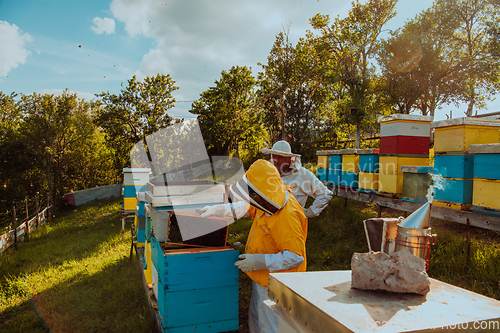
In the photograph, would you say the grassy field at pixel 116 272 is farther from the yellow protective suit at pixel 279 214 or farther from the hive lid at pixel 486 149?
the yellow protective suit at pixel 279 214

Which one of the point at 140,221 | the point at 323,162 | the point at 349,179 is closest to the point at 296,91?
the point at 323,162

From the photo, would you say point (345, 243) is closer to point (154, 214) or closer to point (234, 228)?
point (234, 228)

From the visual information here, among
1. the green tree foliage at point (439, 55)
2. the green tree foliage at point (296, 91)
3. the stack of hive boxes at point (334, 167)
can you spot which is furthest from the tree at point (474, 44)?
the stack of hive boxes at point (334, 167)

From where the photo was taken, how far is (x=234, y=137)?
52.7 feet

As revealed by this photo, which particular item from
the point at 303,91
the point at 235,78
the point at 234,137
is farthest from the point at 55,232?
the point at 235,78

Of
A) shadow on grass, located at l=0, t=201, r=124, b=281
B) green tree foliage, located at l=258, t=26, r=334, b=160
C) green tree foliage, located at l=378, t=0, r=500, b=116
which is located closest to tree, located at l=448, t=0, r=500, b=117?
green tree foliage, located at l=378, t=0, r=500, b=116

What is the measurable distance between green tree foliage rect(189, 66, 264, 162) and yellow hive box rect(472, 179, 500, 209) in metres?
12.4

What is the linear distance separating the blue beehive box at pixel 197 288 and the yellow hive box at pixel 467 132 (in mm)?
2700

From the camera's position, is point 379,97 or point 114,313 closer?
point 114,313

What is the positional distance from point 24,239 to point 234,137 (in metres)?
10.5

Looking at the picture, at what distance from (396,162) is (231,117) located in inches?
482

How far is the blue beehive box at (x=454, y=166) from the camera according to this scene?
2.97m

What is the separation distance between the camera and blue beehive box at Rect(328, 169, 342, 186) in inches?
219

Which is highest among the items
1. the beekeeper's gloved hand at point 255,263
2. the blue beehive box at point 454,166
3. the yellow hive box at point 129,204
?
the blue beehive box at point 454,166
